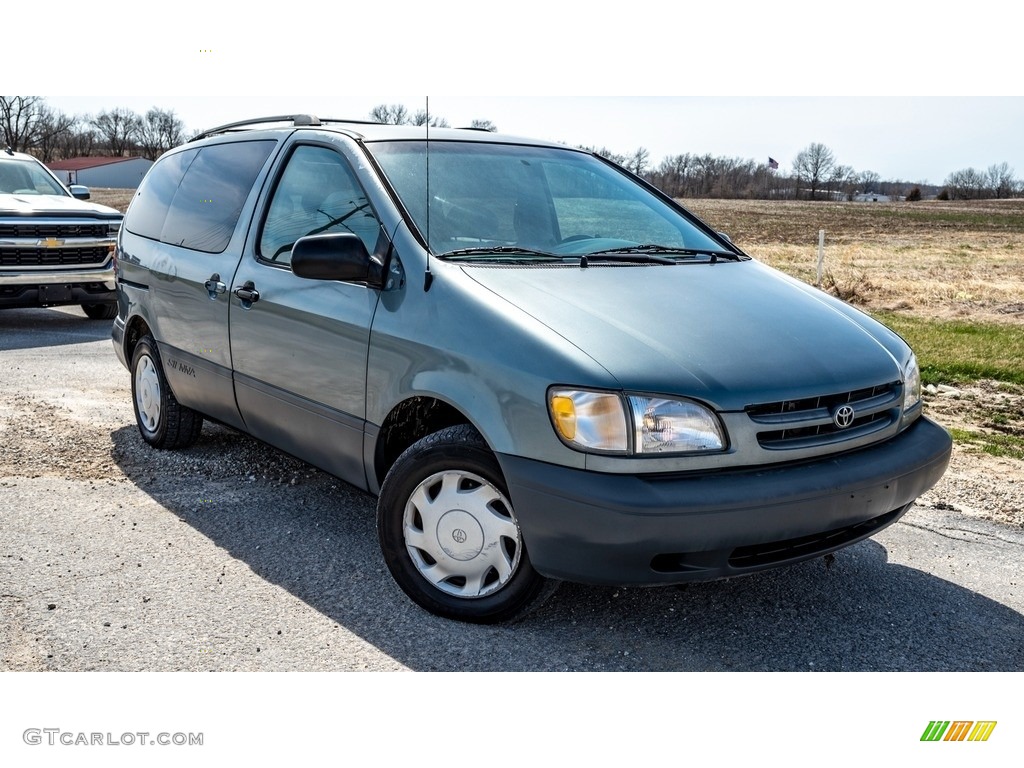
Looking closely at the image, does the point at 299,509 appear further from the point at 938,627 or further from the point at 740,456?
the point at 938,627

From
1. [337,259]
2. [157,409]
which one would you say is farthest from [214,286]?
[337,259]

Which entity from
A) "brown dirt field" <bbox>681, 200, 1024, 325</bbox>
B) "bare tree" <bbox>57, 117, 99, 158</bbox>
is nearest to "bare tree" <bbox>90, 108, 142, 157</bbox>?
"bare tree" <bbox>57, 117, 99, 158</bbox>

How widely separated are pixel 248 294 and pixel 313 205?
1.64 feet

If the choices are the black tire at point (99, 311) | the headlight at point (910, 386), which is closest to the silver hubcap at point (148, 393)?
the headlight at point (910, 386)

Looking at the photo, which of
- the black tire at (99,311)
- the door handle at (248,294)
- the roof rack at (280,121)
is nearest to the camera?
the door handle at (248,294)

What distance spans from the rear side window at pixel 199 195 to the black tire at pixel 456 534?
1.89 metres

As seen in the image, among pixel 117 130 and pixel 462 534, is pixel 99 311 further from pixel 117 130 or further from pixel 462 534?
pixel 117 130

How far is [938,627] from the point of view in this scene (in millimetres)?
3545

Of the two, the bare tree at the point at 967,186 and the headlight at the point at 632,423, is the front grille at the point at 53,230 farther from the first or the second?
the bare tree at the point at 967,186

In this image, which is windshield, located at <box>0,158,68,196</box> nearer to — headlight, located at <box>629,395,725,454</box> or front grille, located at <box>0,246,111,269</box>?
front grille, located at <box>0,246,111,269</box>

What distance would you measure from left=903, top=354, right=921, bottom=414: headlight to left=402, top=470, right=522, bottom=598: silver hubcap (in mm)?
1525

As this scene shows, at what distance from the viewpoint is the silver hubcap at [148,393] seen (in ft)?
17.9

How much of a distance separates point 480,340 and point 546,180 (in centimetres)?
140

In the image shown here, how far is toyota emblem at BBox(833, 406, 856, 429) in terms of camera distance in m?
3.20
